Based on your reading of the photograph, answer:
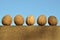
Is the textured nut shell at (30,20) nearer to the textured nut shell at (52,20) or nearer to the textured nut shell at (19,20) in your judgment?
the textured nut shell at (19,20)

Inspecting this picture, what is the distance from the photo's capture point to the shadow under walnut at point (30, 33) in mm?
4598

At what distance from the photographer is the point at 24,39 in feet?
15.2

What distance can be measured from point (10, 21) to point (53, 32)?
47.7 inches

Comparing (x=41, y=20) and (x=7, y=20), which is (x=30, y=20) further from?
(x=7, y=20)

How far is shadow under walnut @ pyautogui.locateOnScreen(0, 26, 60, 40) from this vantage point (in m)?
4.60

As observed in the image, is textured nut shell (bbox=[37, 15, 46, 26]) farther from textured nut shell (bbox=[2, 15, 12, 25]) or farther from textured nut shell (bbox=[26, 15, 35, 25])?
textured nut shell (bbox=[2, 15, 12, 25])

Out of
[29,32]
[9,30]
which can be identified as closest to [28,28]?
[29,32]

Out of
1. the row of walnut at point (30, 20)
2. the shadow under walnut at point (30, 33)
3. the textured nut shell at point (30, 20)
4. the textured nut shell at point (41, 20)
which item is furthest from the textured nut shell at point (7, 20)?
the textured nut shell at point (41, 20)

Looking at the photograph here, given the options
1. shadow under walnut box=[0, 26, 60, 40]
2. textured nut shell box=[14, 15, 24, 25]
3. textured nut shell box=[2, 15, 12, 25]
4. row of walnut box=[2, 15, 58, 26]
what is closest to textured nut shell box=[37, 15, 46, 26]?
row of walnut box=[2, 15, 58, 26]

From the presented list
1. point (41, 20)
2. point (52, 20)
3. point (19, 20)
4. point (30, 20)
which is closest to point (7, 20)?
point (19, 20)

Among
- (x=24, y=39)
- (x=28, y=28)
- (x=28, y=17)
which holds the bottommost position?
(x=24, y=39)

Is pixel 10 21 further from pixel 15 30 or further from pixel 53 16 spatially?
pixel 53 16

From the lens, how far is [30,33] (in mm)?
4629

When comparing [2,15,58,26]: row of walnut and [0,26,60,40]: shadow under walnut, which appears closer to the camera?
[0,26,60,40]: shadow under walnut
